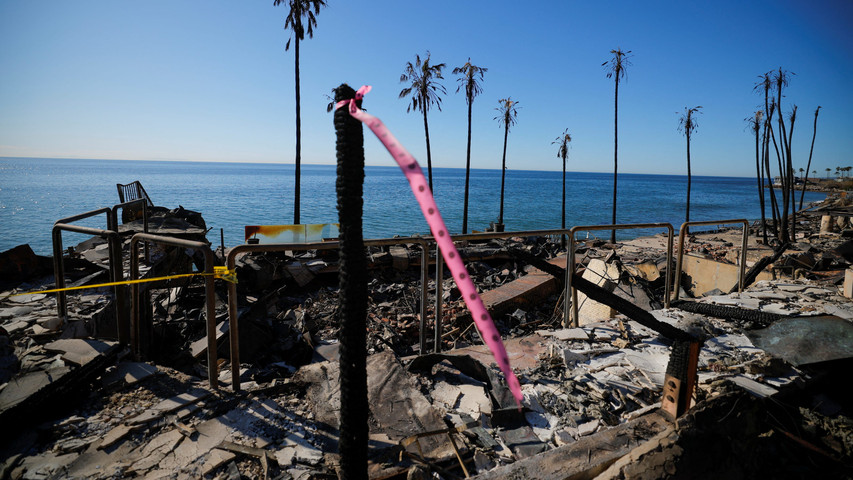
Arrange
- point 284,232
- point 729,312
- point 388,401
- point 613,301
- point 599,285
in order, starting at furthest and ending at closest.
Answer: point 284,232
point 599,285
point 729,312
point 613,301
point 388,401

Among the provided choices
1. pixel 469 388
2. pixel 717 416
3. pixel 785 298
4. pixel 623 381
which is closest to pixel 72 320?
pixel 469 388

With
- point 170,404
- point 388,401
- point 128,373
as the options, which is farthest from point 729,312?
point 128,373

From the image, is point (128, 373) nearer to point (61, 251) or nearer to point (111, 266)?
point (111, 266)

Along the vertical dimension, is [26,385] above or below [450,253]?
below

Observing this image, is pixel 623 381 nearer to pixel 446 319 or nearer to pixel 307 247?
pixel 307 247

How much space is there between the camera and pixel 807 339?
3.59 meters

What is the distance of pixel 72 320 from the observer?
411 cm

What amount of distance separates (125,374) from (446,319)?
5.66 m

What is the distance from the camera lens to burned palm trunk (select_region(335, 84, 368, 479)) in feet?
3.68

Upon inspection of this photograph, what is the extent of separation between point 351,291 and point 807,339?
179 inches

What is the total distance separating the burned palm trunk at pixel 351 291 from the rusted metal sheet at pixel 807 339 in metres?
4.01

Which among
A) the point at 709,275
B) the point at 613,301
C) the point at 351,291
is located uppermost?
the point at 351,291

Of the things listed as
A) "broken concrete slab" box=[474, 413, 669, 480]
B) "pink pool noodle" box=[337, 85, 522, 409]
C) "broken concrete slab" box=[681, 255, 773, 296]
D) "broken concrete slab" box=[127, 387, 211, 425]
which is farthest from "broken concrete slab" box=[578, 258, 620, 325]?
"pink pool noodle" box=[337, 85, 522, 409]

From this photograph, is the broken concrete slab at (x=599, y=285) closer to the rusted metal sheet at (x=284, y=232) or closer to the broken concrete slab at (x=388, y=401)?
the broken concrete slab at (x=388, y=401)
